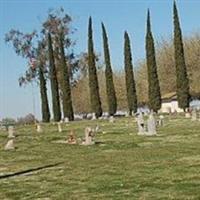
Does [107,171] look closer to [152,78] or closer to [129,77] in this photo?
[152,78]

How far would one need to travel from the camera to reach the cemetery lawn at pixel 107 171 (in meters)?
12.3

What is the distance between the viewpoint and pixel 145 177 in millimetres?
14383

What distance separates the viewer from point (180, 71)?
202 feet

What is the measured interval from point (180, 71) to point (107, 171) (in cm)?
4656

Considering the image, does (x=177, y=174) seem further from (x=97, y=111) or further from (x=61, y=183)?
(x=97, y=111)

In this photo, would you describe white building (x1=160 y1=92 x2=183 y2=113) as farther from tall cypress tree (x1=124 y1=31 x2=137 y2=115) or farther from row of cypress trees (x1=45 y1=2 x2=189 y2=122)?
row of cypress trees (x1=45 y1=2 x2=189 y2=122)

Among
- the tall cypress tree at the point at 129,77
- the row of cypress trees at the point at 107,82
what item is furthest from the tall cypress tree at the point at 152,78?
the tall cypress tree at the point at 129,77

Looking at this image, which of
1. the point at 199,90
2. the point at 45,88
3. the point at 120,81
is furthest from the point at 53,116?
the point at 120,81

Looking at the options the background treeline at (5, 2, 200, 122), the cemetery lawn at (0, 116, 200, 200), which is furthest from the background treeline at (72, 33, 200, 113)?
the cemetery lawn at (0, 116, 200, 200)

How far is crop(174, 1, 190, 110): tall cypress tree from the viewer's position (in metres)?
61.3

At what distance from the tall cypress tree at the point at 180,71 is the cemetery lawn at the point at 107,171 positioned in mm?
35703

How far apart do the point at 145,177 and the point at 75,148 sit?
10765 mm

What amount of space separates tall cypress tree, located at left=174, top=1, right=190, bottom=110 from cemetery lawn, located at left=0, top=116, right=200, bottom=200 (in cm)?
3570

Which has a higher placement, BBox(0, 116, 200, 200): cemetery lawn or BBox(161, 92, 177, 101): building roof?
BBox(161, 92, 177, 101): building roof
